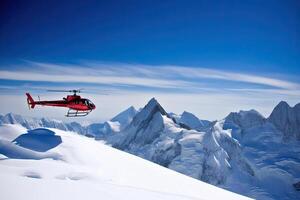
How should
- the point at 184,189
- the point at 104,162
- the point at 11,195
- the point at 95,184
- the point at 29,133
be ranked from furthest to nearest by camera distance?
the point at 29,133 < the point at 104,162 < the point at 184,189 < the point at 95,184 < the point at 11,195

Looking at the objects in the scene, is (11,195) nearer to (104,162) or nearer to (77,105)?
(77,105)

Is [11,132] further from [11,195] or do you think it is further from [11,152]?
[11,195]

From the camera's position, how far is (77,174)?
41.8 meters

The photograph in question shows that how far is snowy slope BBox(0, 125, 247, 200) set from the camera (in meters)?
30.0

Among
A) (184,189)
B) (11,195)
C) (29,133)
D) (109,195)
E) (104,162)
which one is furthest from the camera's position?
(29,133)

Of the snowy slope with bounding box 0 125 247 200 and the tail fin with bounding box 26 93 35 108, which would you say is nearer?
the snowy slope with bounding box 0 125 247 200

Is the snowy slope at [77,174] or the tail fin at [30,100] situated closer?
the snowy slope at [77,174]

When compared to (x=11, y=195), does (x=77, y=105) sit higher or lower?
higher

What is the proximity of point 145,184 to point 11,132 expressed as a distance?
138ft

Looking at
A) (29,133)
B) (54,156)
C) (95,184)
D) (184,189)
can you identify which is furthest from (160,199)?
(29,133)

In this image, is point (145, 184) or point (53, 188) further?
point (145, 184)

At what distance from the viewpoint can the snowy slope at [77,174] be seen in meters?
30.0

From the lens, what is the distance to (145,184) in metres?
49.0

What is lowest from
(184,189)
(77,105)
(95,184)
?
(184,189)
